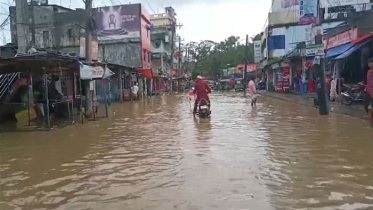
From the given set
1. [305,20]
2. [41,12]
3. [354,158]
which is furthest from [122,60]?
[354,158]

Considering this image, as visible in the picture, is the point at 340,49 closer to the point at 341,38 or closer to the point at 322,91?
the point at 341,38

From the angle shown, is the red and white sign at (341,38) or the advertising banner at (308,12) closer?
the red and white sign at (341,38)

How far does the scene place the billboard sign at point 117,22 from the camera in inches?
1679

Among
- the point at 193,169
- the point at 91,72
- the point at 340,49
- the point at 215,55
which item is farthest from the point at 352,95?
the point at 215,55

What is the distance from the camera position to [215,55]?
8681 cm

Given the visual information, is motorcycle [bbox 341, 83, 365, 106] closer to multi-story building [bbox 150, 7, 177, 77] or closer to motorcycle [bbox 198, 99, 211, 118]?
motorcycle [bbox 198, 99, 211, 118]

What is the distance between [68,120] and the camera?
1562 cm

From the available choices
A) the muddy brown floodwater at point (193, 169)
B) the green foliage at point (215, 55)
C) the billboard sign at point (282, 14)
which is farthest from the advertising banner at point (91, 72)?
the green foliage at point (215, 55)

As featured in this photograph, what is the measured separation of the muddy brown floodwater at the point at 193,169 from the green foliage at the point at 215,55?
73.1m

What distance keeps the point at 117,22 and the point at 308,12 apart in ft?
81.6

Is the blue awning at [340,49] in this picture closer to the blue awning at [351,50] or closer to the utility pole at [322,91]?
the blue awning at [351,50]

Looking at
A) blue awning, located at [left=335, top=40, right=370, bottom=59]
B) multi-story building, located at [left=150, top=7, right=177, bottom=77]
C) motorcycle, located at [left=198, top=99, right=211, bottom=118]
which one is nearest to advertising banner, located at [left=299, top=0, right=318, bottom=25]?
blue awning, located at [left=335, top=40, right=370, bottom=59]

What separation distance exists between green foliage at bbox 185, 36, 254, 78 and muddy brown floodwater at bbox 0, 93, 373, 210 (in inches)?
2876

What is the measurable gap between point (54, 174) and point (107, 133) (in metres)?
5.11
